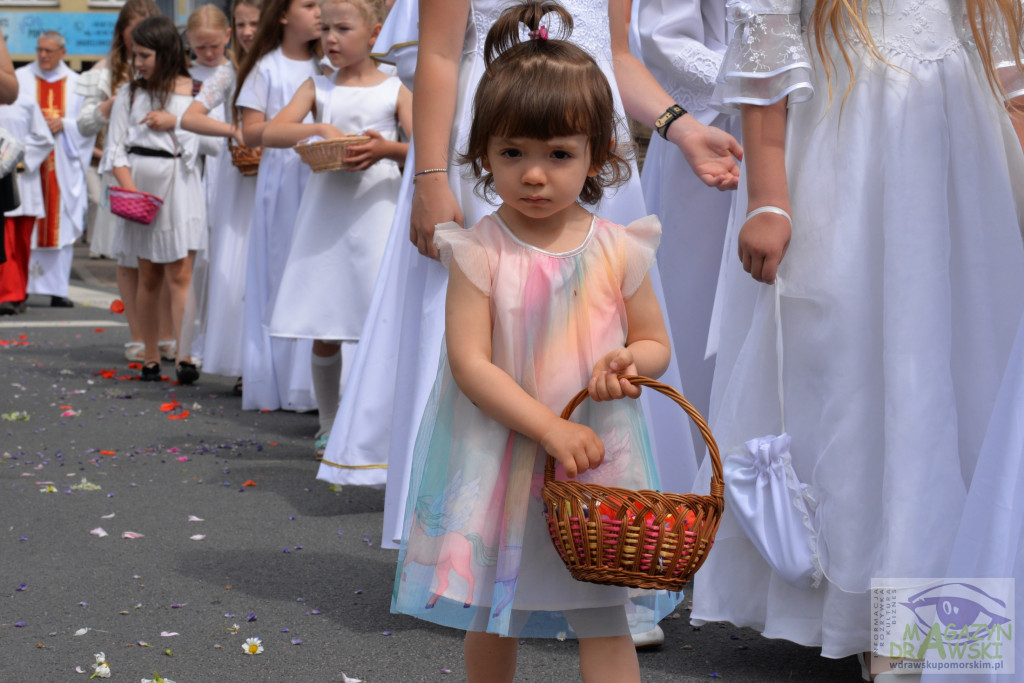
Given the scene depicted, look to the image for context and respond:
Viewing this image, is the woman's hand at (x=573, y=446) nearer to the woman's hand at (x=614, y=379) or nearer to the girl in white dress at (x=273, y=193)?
the woman's hand at (x=614, y=379)

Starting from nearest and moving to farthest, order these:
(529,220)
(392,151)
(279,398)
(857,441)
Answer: (529,220) < (857,441) < (392,151) < (279,398)

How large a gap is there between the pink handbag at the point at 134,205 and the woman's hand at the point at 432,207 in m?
5.84

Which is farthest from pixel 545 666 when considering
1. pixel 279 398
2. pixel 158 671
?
pixel 279 398

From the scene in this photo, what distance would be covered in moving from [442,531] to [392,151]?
3.50 meters

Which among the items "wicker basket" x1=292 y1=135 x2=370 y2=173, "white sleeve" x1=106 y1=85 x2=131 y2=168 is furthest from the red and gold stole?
"wicker basket" x1=292 y1=135 x2=370 y2=173

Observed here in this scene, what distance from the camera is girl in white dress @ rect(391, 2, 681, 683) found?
2.39m

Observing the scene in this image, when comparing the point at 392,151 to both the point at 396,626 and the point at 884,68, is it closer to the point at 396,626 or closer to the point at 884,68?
the point at 396,626

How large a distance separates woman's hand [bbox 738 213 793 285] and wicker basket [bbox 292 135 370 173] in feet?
9.35


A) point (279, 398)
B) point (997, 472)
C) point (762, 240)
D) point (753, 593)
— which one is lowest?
point (279, 398)

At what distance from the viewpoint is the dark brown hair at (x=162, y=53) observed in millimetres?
8469

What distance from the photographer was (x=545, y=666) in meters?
3.31

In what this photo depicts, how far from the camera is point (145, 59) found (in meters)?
8.69

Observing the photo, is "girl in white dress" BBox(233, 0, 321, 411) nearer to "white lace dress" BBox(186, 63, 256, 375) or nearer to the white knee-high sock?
"white lace dress" BBox(186, 63, 256, 375)

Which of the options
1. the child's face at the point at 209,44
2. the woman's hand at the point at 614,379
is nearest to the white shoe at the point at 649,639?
the woman's hand at the point at 614,379
